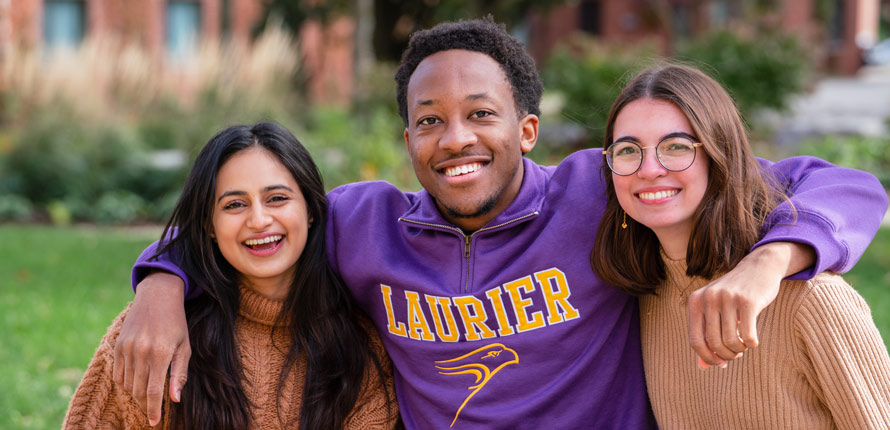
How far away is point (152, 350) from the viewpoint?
2.49m

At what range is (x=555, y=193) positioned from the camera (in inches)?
108

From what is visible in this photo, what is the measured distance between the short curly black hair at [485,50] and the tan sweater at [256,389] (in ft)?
2.81

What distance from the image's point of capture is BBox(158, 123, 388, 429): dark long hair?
2717 millimetres

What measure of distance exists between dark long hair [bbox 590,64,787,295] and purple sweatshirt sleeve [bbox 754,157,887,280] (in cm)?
7

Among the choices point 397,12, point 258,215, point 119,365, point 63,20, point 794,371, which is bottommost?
point 794,371

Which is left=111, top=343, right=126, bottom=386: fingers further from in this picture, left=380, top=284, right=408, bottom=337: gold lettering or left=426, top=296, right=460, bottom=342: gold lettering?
left=426, top=296, right=460, bottom=342: gold lettering

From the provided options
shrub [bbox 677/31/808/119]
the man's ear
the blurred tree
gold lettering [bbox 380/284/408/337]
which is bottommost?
gold lettering [bbox 380/284/408/337]

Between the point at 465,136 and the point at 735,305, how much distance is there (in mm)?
1023

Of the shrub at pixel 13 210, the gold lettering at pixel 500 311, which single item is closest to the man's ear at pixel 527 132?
the gold lettering at pixel 500 311

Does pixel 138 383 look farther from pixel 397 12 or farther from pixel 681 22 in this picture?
pixel 681 22

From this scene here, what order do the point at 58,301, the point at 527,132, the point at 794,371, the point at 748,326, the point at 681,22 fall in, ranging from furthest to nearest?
the point at 681,22 < the point at 58,301 < the point at 527,132 < the point at 794,371 < the point at 748,326

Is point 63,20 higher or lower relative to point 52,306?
higher

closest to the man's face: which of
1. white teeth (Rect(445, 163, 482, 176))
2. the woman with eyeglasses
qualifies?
white teeth (Rect(445, 163, 482, 176))

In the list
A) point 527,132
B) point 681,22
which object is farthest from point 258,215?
point 681,22
